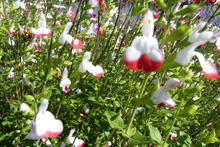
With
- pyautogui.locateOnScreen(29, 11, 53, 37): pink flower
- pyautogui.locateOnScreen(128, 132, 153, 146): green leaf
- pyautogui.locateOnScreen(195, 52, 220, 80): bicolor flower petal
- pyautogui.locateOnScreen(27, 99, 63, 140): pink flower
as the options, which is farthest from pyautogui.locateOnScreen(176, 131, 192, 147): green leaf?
pyautogui.locateOnScreen(29, 11, 53, 37): pink flower

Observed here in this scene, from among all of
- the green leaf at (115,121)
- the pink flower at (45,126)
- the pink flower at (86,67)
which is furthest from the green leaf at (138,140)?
the pink flower at (86,67)

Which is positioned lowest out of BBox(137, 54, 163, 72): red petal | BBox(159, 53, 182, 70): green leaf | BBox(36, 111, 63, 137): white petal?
BBox(36, 111, 63, 137): white petal

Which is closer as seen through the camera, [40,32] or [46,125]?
[46,125]

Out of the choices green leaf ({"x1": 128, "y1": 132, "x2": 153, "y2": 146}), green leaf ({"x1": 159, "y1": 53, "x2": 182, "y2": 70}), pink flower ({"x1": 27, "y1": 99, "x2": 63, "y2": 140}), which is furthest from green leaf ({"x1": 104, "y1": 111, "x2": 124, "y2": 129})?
green leaf ({"x1": 159, "y1": 53, "x2": 182, "y2": 70})

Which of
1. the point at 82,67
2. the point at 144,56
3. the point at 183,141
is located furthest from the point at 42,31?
the point at 183,141

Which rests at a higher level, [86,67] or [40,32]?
[40,32]

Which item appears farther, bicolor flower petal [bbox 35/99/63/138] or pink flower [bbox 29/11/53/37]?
pink flower [bbox 29/11/53/37]

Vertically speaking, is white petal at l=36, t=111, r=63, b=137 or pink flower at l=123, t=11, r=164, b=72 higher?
pink flower at l=123, t=11, r=164, b=72

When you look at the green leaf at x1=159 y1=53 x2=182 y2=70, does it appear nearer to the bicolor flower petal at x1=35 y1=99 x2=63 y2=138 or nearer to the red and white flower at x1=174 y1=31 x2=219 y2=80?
the red and white flower at x1=174 y1=31 x2=219 y2=80

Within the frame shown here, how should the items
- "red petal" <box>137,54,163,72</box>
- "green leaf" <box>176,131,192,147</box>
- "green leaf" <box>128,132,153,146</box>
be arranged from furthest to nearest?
"green leaf" <box>176,131,192,147</box>, "green leaf" <box>128,132,153,146</box>, "red petal" <box>137,54,163,72</box>

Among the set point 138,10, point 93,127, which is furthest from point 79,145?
point 138,10

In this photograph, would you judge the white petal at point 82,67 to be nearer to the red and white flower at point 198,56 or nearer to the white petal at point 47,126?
the white petal at point 47,126

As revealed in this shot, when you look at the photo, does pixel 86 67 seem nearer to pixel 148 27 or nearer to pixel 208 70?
pixel 148 27

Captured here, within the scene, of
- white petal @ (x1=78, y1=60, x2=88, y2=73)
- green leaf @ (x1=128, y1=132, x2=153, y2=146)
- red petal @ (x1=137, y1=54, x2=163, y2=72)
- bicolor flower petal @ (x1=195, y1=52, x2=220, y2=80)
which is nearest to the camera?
red petal @ (x1=137, y1=54, x2=163, y2=72)
